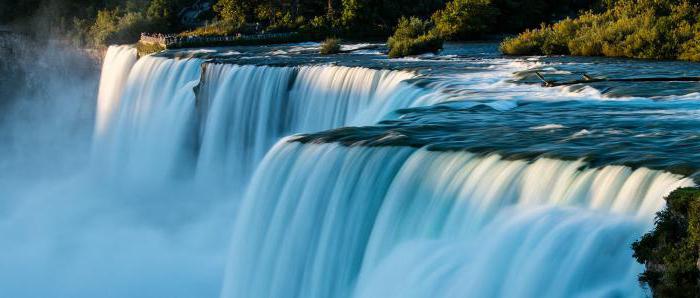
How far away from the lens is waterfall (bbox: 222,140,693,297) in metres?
10.1

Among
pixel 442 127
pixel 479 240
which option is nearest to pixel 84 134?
pixel 442 127

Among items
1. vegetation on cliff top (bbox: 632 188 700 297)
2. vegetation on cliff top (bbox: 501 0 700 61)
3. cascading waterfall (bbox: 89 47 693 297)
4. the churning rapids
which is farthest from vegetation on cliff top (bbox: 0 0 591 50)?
vegetation on cliff top (bbox: 632 188 700 297)

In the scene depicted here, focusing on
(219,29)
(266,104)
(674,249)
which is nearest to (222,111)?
(266,104)

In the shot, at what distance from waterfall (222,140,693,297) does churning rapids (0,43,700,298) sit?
0.08 feet

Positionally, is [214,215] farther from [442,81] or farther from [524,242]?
[524,242]

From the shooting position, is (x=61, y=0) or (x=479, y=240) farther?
(x=61, y=0)

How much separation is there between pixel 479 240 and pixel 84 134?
122ft

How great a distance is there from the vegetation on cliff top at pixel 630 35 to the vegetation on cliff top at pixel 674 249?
63.0 feet

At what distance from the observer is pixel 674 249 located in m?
9.19

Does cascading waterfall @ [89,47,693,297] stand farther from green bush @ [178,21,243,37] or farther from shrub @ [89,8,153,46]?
shrub @ [89,8,153,46]

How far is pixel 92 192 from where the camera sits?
114ft

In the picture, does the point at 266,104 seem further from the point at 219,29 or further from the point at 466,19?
the point at 219,29

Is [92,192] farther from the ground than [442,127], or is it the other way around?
[442,127]

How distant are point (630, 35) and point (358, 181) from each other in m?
19.0
